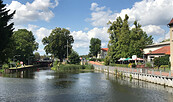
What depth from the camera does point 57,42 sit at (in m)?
86.4

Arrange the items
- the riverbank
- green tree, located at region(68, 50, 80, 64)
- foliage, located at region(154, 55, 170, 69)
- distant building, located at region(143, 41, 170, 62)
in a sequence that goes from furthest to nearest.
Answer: green tree, located at region(68, 50, 80, 64) → distant building, located at region(143, 41, 170, 62) → foliage, located at region(154, 55, 170, 69) → the riverbank

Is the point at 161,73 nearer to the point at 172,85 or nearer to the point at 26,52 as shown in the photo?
the point at 172,85

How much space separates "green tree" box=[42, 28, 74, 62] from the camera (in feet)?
281

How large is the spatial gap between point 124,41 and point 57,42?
4122 cm

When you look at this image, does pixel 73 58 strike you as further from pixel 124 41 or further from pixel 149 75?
pixel 149 75

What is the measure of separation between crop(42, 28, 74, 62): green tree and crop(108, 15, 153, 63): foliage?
27085 mm

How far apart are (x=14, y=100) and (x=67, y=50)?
64166mm

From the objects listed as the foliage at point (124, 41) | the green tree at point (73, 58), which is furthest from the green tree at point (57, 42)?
the foliage at point (124, 41)

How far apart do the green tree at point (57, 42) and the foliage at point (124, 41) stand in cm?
2709

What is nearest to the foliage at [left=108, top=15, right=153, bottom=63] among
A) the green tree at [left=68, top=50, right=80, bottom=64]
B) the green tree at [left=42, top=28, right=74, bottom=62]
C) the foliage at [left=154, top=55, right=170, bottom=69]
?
the foliage at [left=154, top=55, right=170, bottom=69]

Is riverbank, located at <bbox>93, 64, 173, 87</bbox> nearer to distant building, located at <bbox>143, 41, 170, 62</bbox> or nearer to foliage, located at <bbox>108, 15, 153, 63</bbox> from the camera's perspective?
foliage, located at <bbox>108, 15, 153, 63</bbox>

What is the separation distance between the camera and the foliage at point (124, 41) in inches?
1950

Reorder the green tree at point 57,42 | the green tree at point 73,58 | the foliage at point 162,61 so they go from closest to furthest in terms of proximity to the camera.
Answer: the foliage at point 162,61, the green tree at point 73,58, the green tree at point 57,42

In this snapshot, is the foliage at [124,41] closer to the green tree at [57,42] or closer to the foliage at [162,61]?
the foliage at [162,61]
